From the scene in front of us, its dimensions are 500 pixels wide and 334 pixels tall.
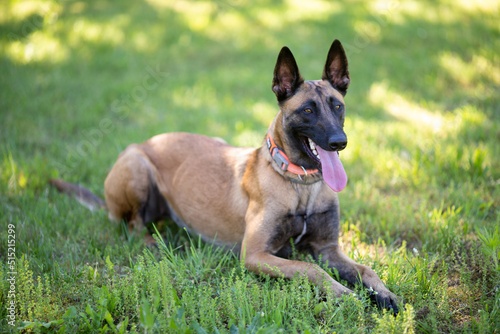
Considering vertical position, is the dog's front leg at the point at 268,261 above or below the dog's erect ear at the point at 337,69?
below

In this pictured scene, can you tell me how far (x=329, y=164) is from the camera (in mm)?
3113

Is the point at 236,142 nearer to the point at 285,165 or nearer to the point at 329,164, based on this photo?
the point at 285,165

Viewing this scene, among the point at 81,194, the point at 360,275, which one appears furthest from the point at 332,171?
the point at 81,194

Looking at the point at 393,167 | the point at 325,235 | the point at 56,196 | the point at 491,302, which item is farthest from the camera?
the point at 393,167

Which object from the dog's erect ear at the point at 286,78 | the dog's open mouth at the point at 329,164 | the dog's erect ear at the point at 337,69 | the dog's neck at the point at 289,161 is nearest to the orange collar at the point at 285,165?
the dog's neck at the point at 289,161

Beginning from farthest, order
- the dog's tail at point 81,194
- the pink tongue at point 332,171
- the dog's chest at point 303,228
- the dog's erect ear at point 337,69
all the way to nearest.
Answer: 1. the dog's tail at point 81,194
2. the dog's erect ear at point 337,69
3. the dog's chest at point 303,228
4. the pink tongue at point 332,171

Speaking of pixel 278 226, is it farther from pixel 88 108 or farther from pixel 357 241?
pixel 88 108

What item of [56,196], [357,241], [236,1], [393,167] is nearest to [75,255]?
[56,196]

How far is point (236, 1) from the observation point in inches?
438

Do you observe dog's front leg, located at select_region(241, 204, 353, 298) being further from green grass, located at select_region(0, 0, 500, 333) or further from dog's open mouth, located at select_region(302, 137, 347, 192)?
dog's open mouth, located at select_region(302, 137, 347, 192)

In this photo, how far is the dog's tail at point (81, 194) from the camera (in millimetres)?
4427

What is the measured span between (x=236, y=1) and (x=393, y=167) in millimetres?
7968

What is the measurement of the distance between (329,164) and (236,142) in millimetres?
2934

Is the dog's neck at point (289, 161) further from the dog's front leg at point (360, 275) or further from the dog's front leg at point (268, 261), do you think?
the dog's front leg at point (360, 275)
